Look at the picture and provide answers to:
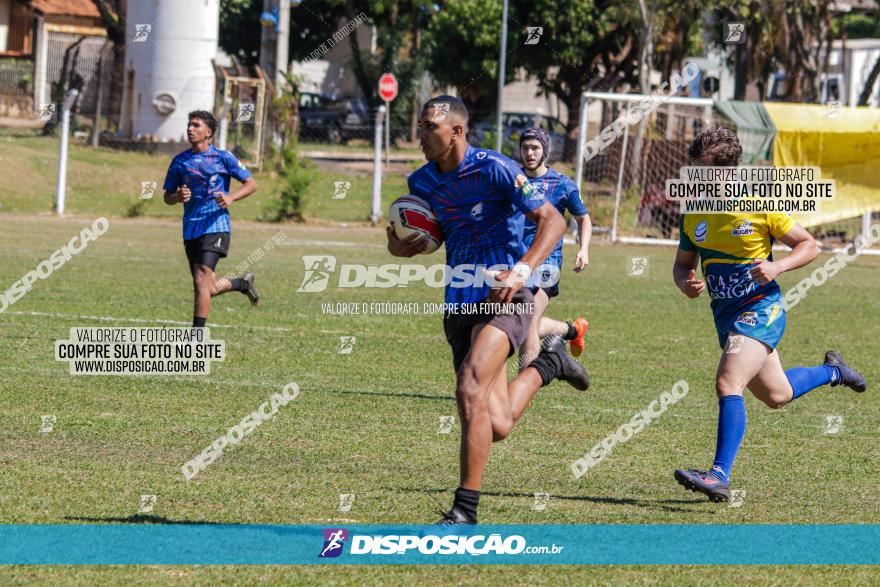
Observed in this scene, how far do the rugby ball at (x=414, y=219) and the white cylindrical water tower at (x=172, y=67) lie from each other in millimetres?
29384

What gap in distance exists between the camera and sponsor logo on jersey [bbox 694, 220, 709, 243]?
773cm

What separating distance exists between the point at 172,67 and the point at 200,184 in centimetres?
2421

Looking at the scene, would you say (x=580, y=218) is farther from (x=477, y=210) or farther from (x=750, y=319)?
(x=477, y=210)

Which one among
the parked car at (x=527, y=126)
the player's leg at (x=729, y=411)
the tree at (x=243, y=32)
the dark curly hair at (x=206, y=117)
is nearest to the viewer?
the player's leg at (x=729, y=411)

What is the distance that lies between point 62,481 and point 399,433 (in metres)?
2.46

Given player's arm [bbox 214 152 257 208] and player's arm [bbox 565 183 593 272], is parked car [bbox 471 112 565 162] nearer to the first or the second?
player's arm [bbox 214 152 257 208]

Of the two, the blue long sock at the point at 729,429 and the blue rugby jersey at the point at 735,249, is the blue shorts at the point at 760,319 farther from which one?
the blue long sock at the point at 729,429

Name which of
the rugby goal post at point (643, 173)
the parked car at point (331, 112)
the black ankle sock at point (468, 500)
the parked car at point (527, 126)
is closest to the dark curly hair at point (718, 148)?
the black ankle sock at point (468, 500)

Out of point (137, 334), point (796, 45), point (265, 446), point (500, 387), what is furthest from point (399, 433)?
point (796, 45)

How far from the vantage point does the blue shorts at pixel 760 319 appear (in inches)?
301

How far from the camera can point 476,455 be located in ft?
20.8

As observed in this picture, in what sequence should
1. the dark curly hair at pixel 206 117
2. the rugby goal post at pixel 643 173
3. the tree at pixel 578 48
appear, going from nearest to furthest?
the dark curly hair at pixel 206 117 < the rugby goal post at pixel 643 173 < the tree at pixel 578 48

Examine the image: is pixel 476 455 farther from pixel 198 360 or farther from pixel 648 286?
pixel 648 286

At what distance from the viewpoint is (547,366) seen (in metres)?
7.97
